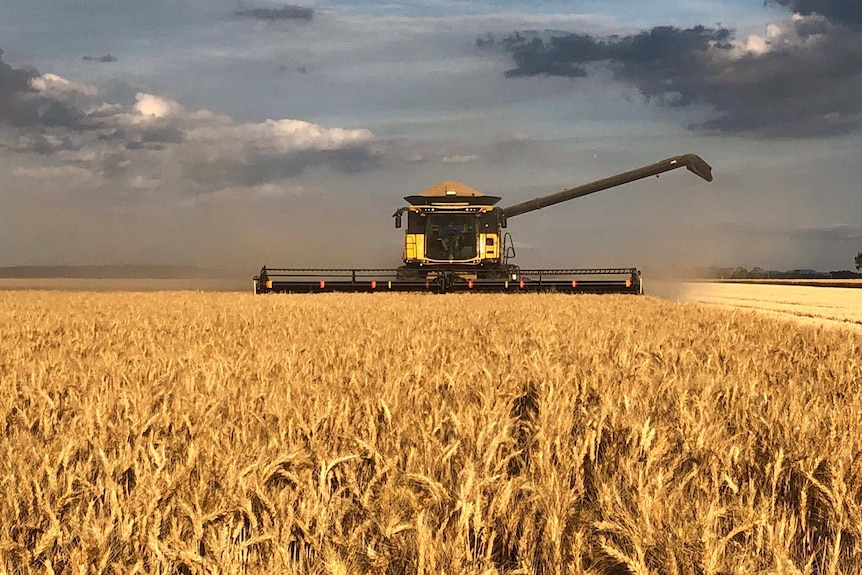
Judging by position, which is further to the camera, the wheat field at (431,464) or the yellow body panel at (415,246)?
the yellow body panel at (415,246)

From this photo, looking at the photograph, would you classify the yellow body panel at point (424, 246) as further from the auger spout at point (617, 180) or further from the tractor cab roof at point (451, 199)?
the auger spout at point (617, 180)

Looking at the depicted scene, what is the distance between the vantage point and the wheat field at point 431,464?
82.0 inches

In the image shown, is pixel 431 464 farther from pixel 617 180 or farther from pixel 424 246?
pixel 617 180

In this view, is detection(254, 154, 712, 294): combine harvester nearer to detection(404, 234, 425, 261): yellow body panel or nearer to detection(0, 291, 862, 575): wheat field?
detection(404, 234, 425, 261): yellow body panel

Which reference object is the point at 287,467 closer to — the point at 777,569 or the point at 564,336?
the point at 777,569

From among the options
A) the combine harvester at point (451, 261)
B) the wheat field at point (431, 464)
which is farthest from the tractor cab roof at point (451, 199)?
the wheat field at point (431, 464)

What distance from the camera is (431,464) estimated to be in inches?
112

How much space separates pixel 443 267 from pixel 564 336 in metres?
15.6

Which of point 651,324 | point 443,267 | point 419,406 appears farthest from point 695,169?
point 419,406

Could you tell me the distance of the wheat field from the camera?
6.83 ft

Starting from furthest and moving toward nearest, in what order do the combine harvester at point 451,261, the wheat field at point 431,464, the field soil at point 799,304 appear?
the combine harvester at point 451,261, the field soil at point 799,304, the wheat field at point 431,464

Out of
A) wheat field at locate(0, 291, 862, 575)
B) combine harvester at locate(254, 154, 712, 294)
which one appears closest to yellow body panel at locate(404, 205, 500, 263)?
combine harvester at locate(254, 154, 712, 294)

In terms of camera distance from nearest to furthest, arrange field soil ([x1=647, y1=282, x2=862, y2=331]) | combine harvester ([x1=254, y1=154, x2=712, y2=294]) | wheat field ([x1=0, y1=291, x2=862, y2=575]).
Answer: wheat field ([x1=0, y1=291, x2=862, y2=575])
field soil ([x1=647, y1=282, x2=862, y2=331])
combine harvester ([x1=254, y1=154, x2=712, y2=294])

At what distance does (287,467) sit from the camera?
286 cm
